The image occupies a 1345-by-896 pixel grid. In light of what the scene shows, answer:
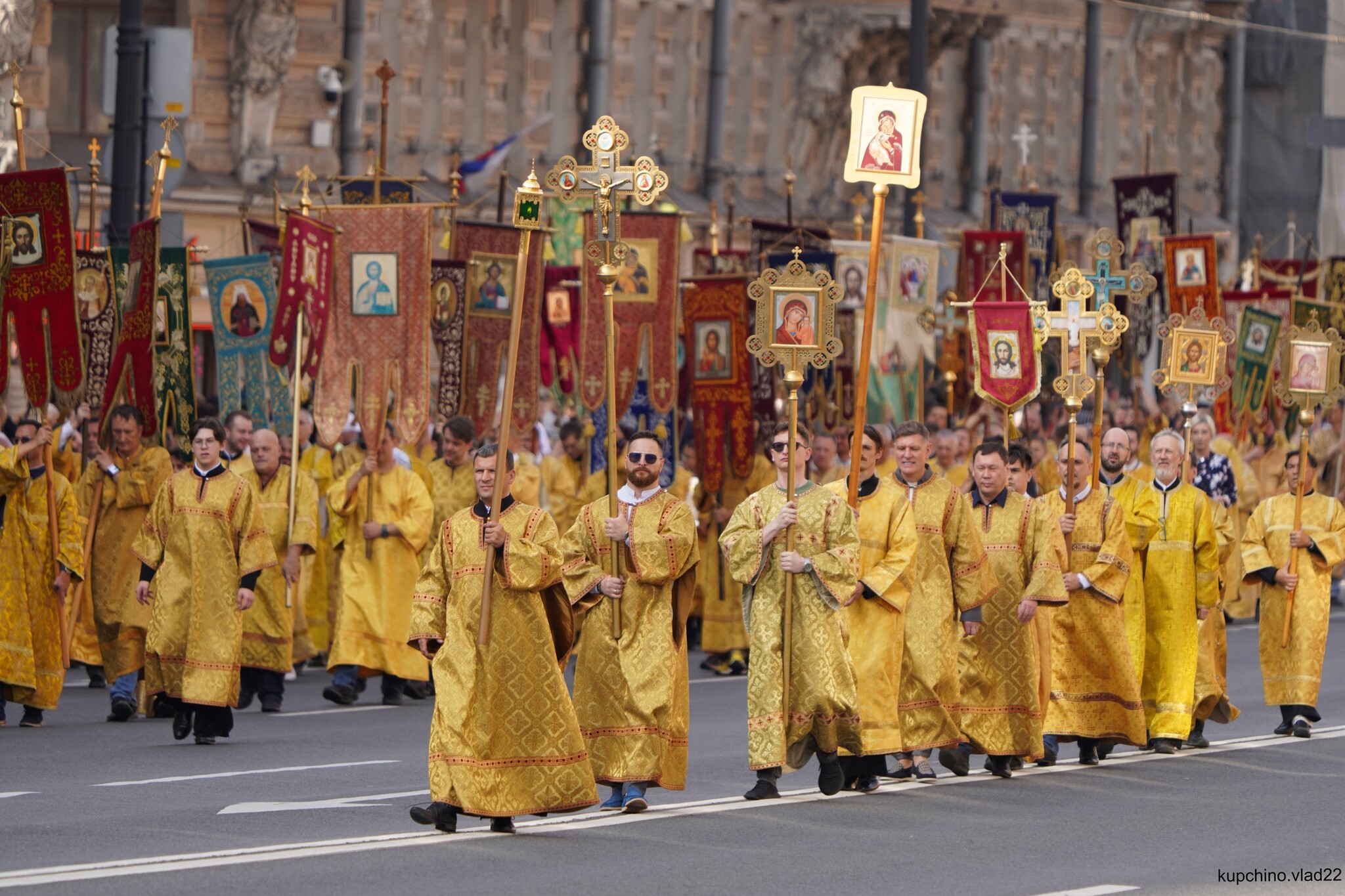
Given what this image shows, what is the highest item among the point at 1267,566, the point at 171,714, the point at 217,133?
the point at 217,133

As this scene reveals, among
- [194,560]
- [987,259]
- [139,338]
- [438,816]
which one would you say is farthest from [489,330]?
[438,816]

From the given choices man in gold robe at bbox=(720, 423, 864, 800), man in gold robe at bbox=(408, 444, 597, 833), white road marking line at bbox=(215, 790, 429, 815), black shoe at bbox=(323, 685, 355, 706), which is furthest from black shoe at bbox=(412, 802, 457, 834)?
black shoe at bbox=(323, 685, 355, 706)

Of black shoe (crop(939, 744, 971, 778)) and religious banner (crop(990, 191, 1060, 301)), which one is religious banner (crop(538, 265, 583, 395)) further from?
black shoe (crop(939, 744, 971, 778))

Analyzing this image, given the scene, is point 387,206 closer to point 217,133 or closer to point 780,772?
point 780,772

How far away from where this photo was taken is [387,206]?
17.8 meters

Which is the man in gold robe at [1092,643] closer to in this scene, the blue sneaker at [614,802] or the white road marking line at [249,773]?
the blue sneaker at [614,802]

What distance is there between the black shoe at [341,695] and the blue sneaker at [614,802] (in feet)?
17.0

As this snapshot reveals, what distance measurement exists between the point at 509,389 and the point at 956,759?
298cm

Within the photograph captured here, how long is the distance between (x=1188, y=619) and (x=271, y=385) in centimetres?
645

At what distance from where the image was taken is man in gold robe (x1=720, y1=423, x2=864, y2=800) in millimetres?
11547

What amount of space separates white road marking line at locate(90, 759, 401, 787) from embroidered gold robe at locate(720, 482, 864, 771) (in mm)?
2295

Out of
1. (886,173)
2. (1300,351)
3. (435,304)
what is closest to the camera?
(886,173)

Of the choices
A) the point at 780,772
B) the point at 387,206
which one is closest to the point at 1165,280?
the point at 387,206

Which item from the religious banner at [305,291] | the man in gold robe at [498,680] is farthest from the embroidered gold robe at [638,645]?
the religious banner at [305,291]
